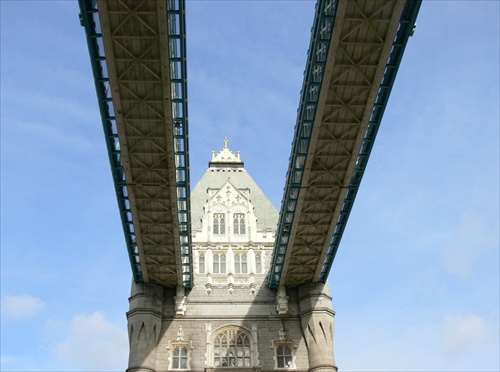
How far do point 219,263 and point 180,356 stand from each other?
914 centimetres

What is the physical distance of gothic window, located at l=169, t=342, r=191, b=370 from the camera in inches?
1658

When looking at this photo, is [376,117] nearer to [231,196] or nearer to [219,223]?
[219,223]

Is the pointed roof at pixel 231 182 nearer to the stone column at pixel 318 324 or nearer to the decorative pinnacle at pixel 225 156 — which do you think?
the decorative pinnacle at pixel 225 156

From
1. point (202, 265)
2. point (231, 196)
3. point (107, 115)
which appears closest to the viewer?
point (107, 115)

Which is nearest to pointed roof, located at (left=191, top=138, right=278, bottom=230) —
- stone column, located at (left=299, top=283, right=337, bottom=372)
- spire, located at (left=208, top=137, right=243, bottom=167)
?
spire, located at (left=208, top=137, right=243, bottom=167)

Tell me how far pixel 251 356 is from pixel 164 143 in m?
19.8

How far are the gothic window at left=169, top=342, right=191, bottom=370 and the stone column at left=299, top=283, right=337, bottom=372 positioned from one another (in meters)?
9.06

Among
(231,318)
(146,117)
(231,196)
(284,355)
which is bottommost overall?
(284,355)

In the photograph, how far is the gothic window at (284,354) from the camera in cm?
4256

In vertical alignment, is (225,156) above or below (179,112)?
above

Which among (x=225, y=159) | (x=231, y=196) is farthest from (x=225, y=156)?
(x=231, y=196)

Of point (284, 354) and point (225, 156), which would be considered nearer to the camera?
point (284, 354)

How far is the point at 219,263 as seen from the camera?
1921 inches

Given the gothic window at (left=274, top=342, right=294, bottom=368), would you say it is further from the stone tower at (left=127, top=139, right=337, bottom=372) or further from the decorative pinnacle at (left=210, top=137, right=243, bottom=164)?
the decorative pinnacle at (left=210, top=137, right=243, bottom=164)
